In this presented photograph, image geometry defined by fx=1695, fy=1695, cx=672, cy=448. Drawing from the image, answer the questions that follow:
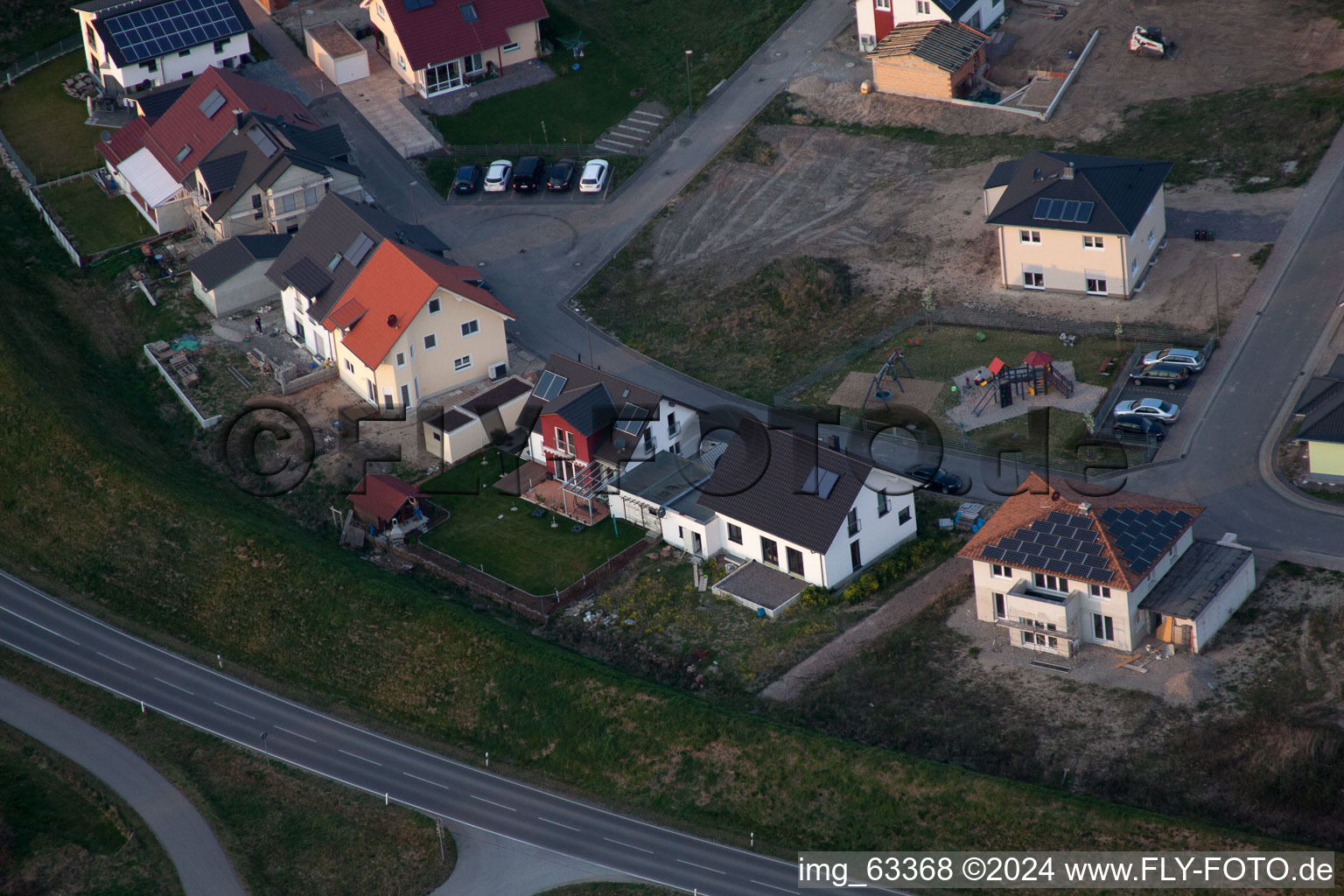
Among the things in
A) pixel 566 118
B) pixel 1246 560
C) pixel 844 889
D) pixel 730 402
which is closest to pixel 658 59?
pixel 566 118

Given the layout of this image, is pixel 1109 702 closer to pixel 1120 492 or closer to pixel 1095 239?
pixel 1120 492

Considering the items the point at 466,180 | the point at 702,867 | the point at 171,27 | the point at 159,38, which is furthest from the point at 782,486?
the point at 171,27

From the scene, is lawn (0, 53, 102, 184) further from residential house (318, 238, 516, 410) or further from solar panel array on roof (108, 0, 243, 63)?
residential house (318, 238, 516, 410)

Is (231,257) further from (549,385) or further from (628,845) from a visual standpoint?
(628,845)

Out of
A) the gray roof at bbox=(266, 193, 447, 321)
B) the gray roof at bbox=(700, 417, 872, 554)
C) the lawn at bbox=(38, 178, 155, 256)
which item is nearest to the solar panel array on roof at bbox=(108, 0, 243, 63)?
the lawn at bbox=(38, 178, 155, 256)

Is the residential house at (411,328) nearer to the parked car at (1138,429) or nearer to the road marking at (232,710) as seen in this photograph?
the road marking at (232,710)
